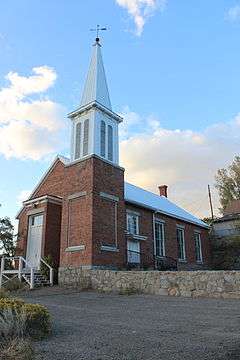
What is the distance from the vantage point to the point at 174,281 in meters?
15.3

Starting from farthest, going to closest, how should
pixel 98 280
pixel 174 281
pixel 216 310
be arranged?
1. pixel 98 280
2. pixel 174 281
3. pixel 216 310

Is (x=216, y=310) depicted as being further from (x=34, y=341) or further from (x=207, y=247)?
(x=207, y=247)

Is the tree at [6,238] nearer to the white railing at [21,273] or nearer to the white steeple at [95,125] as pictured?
the white railing at [21,273]

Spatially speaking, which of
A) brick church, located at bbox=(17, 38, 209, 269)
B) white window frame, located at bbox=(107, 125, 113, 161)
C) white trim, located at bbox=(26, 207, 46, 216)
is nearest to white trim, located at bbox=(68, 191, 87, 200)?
brick church, located at bbox=(17, 38, 209, 269)

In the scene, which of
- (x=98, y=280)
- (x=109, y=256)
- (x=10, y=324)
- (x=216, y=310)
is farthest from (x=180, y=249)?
(x=10, y=324)

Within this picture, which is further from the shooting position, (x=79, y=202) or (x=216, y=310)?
(x=79, y=202)

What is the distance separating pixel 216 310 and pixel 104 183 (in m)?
11.1

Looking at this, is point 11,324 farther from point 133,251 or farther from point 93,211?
point 133,251

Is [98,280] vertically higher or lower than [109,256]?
lower

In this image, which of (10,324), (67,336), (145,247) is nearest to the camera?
(10,324)

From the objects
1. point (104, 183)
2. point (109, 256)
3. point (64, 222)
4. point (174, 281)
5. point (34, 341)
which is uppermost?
point (104, 183)

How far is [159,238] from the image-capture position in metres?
25.3

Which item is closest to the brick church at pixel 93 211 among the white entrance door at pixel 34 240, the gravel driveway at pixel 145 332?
the white entrance door at pixel 34 240

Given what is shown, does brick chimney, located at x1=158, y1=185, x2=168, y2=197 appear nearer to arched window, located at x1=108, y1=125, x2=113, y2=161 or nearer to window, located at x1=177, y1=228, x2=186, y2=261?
window, located at x1=177, y1=228, x2=186, y2=261
